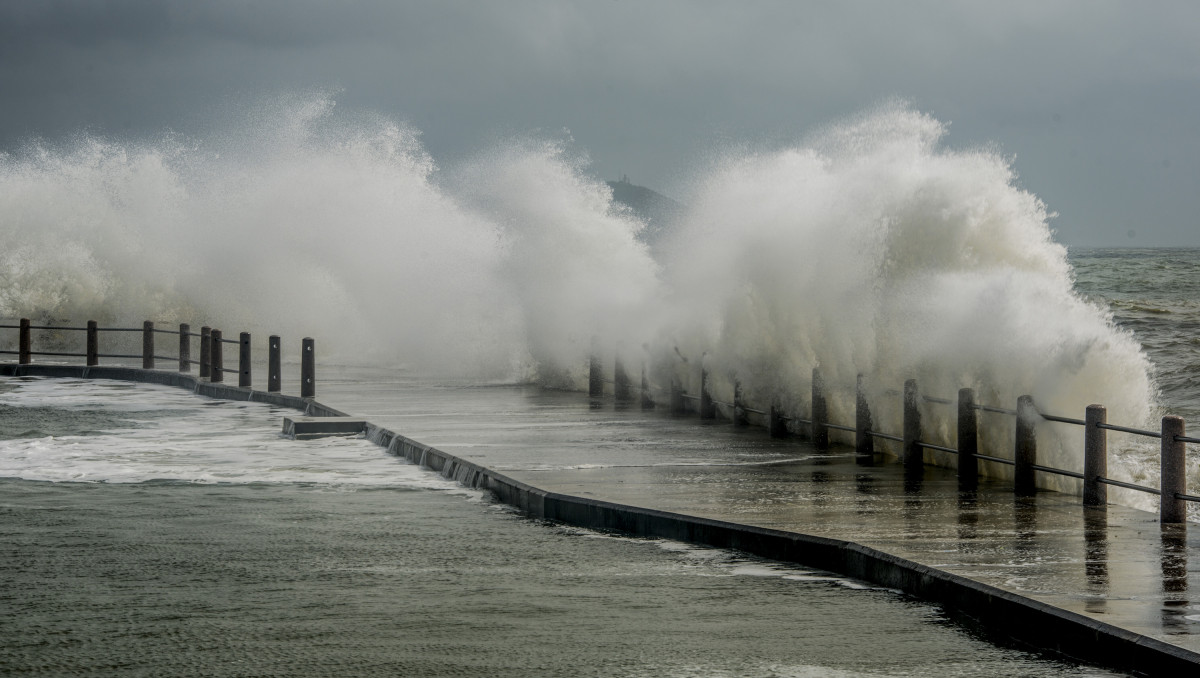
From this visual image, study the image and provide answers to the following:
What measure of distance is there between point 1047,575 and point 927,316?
8244mm

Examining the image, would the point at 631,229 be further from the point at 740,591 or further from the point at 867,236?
the point at 740,591

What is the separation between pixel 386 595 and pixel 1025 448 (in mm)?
6238

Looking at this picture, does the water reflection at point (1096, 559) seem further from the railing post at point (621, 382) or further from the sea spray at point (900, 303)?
the railing post at point (621, 382)

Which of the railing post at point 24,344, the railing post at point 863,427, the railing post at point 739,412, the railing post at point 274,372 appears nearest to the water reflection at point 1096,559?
the railing post at point 863,427

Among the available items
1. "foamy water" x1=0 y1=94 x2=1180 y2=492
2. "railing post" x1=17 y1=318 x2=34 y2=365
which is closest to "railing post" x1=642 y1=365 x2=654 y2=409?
"foamy water" x1=0 y1=94 x2=1180 y2=492

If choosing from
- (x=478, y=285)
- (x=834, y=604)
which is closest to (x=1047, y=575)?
(x=834, y=604)

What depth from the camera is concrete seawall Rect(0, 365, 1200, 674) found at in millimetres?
6809

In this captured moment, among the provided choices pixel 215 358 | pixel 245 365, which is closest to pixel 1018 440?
pixel 245 365

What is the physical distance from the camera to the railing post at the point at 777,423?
697 inches

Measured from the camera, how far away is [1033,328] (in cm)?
1470

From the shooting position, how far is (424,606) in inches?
318

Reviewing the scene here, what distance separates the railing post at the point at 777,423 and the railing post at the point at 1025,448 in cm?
542

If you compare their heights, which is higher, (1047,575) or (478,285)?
(478,285)

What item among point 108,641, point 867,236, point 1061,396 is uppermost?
point 867,236
